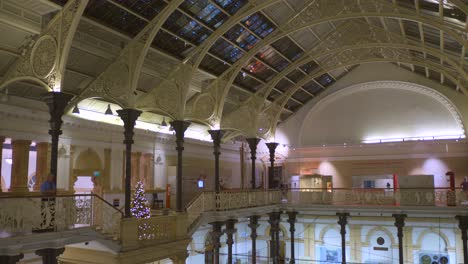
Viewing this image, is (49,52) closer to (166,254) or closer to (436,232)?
(166,254)

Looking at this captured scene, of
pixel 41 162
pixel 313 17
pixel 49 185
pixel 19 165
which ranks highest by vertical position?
pixel 313 17

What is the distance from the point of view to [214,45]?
18.5 m

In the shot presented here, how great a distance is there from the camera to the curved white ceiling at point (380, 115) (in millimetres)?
25891

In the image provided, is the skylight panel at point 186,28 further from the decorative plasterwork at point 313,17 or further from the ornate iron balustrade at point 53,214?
the ornate iron balustrade at point 53,214

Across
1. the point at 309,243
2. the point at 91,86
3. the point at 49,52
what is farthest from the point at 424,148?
the point at 49,52

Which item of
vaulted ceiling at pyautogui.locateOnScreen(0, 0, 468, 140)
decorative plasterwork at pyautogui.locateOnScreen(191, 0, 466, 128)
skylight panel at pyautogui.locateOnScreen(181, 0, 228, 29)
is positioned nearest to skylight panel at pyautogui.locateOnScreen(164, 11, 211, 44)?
vaulted ceiling at pyautogui.locateOnScreen(0, 0, 468, 140)

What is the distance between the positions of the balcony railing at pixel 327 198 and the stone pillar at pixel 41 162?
225 inches

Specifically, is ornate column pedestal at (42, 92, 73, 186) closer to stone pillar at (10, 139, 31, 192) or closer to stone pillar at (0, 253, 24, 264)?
stone pillar at (0, 253, 24, 264)

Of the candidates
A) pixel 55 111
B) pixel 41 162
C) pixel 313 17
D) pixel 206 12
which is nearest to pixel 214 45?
pixel 206 12

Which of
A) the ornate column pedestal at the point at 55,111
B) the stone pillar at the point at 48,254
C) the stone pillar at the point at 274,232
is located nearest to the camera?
the stone pillar at the point at 48,254

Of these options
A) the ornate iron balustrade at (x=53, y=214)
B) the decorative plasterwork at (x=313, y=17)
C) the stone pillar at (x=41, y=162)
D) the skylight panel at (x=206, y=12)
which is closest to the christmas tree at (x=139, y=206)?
the ornate iron balustrade at (x=53, y=214)

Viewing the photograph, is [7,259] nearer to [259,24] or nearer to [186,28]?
[186,28]

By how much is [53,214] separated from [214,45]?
34.8 feet

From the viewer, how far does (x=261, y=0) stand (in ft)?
52.4
